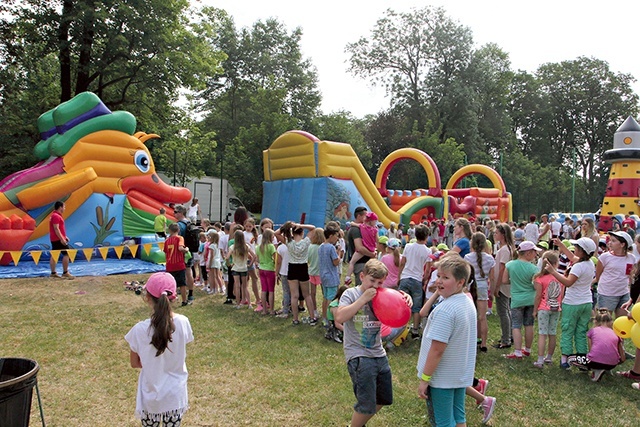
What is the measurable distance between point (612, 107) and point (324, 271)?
164 ft

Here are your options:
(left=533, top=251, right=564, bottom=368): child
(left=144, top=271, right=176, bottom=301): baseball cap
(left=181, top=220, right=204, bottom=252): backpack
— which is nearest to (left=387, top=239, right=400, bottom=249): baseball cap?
(left=533, top=251, right=564, bottom=368): child

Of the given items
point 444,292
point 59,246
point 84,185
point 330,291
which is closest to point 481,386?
point 444,292

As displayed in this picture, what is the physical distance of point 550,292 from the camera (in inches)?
221

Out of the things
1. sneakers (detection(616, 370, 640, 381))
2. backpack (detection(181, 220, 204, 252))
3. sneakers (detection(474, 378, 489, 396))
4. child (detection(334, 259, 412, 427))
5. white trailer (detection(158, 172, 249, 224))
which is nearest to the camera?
child (detection(334, 259, 412, 427))

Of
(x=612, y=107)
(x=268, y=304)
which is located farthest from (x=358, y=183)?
(x=612, y=107)

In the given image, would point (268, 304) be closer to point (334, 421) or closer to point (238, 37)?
point (334, 421)

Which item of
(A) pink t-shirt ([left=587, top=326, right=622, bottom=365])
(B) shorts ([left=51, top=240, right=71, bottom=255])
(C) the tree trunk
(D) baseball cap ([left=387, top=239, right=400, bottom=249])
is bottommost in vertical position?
(A) pink t-shirt ([left=587, top=326, right=622, bottom=365])

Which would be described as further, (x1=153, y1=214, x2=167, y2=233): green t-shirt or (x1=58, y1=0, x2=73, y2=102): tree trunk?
(x1=58, y1=0, x2=73, y2=102): tree trunk

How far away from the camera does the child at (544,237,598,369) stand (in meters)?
5.24

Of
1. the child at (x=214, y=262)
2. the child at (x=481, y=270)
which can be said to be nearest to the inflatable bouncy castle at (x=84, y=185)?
the child at (x=214, y=262)

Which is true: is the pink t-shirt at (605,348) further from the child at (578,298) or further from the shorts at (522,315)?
the shorts at (522,315)

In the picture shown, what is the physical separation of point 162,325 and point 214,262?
272 inches

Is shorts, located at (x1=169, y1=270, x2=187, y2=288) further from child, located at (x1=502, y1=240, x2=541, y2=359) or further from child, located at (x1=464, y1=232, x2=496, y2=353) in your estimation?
child, located at (x1=502, y1=240, x2=541, y2=359)

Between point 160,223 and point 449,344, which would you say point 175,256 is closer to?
point 160,223
